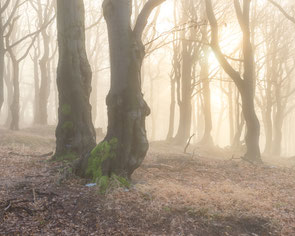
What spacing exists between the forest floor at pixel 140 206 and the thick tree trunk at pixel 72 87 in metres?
0.72

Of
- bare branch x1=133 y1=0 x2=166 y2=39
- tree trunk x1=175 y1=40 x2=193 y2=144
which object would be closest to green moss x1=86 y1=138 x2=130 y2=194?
bare branch x1=133 y1=0 x2=166 y2=39

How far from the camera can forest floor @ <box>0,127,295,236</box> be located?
177 inches

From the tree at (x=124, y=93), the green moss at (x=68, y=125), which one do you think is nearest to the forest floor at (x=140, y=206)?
the tree at (x=124, y=93)

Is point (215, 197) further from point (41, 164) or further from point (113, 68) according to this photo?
point (41, 164)

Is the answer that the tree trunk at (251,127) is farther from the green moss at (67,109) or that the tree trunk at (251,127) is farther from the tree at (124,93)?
the green moss at (67,109)

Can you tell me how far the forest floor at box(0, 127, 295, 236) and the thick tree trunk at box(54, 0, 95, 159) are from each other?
72cm

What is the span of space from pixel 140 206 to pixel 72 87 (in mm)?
3784

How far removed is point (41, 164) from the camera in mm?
7414

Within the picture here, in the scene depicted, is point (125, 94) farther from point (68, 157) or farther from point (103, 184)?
point (68, 157)

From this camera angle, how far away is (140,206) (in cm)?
513

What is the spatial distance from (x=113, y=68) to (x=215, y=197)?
3145 millimetres

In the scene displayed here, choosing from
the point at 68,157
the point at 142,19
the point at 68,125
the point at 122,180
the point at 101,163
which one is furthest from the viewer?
the point at 68,125

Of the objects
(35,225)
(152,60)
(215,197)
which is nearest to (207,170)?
(215,197)

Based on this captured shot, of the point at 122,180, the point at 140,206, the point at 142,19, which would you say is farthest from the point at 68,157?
the point at 142,19
